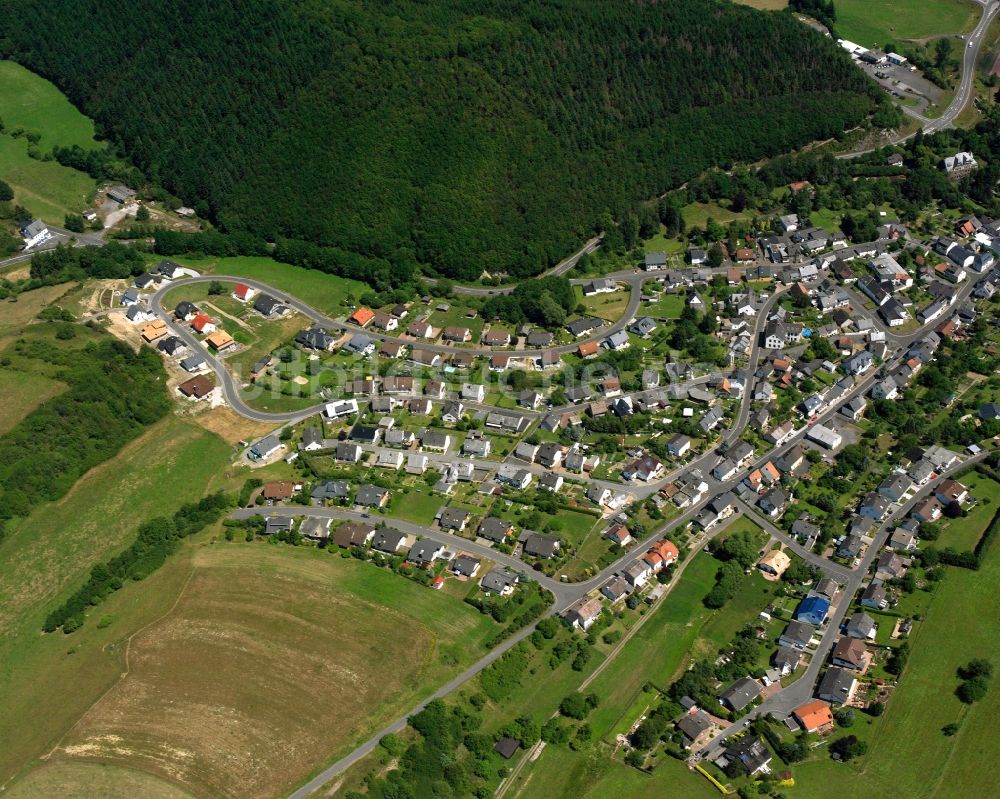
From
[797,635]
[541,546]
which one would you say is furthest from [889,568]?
[541,546]

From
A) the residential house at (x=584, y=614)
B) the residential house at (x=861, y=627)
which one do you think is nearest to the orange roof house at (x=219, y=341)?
the residential house at (x=584, y=614)

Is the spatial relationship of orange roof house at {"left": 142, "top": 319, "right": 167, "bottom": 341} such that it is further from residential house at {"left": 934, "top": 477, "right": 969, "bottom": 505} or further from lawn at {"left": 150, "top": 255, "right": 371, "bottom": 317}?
residential house at {"left": 934, "top": 477, "right": 969, "bottom": 505}

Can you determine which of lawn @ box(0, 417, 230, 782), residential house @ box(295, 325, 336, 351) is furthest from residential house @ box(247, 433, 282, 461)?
residential house @ box(295, 325, 336, 351)

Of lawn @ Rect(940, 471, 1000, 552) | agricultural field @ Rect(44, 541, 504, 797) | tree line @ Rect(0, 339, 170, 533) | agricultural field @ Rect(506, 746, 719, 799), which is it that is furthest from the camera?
tree line @ Rect(0, 339, 170, 533)

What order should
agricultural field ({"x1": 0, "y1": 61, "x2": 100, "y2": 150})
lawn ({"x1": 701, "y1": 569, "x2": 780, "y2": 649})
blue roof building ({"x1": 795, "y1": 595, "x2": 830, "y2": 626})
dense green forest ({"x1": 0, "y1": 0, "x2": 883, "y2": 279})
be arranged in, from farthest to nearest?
agricultural field ({"x1": 0, "y1": 61, "x2": 100, "y2": 150}), dense green forest ({"x1": 0, "y1": 0, "x2": 883, "y2": 279}), lawn ({"x1": 701, "y1": 569, "x2": 780, "y2": 649}), blue roof building ({"x1": 795, "y1": 595, "x2": 830, "y2": 626})

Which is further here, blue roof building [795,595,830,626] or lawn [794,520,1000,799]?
blue roof building [795,595,830,626]

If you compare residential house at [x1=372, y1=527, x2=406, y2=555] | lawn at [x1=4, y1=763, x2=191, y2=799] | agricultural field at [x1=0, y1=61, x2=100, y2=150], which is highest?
agricultural field at [x1=0, y1=61, x2=100, y2=150]
